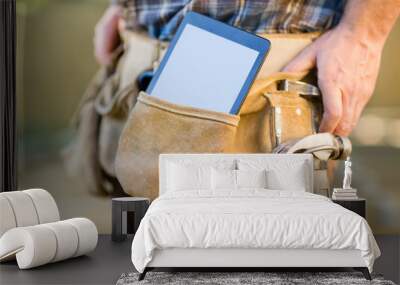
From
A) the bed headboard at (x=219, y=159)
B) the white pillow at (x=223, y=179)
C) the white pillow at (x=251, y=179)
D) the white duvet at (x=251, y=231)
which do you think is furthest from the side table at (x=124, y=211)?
the white duvet at (x=251, y=231)

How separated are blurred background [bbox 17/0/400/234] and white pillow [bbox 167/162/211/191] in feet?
3.38

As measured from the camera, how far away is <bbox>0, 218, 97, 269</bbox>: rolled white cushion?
16.7 ft

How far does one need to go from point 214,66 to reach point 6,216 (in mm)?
2391

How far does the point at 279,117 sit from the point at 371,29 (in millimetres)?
1180

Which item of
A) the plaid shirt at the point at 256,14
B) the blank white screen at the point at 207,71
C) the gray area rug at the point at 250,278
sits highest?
the plaid shirt at the point at 256,14

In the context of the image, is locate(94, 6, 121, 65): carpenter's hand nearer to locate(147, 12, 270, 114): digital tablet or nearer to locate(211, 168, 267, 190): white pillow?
locate(147, 12, 270, 114): digital tablet

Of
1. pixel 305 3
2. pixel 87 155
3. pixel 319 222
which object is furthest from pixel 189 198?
pixel 305 3

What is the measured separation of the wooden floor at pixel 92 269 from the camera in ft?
15.9

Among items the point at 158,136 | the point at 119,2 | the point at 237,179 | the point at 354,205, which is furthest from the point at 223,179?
the point at 119,2

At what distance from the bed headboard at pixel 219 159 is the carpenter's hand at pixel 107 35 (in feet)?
3.92

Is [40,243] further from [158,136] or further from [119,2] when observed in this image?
[119,2]

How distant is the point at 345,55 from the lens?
6777 millimetres

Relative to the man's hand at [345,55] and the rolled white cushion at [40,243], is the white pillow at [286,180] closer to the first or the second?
Answer: the man's hand at [345,55]

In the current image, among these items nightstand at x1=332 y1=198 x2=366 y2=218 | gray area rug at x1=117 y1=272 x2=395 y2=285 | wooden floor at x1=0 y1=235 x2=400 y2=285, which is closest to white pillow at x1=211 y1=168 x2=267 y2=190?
nightstand at x1=332 y1=198 x2=366 y2=218
